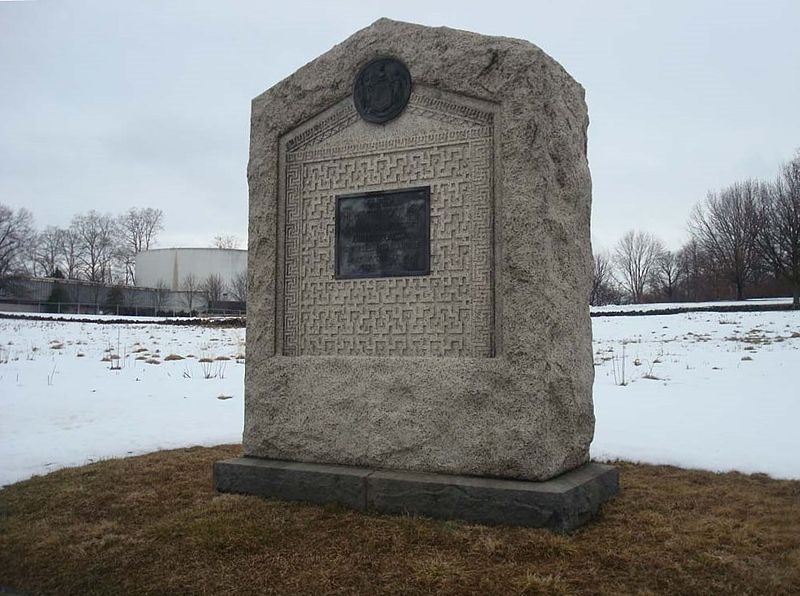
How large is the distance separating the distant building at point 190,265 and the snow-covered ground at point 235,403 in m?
34.7

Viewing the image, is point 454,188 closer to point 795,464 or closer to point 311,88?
point 311,88

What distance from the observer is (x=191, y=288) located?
157 feet

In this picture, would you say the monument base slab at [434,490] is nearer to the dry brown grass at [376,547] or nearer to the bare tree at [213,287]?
the dry brown grass at [376,547]

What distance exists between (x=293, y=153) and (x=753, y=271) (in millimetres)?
39188

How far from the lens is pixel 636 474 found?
→ 5.20 m

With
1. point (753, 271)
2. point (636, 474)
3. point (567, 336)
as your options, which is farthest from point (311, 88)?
point (753, 271)

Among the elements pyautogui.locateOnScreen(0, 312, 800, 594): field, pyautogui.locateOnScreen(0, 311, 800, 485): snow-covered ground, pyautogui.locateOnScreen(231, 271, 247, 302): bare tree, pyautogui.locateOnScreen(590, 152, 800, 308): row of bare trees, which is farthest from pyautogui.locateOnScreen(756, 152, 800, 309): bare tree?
pyautogui.locateOnScreen(231, 271, 247, 302): bare tree

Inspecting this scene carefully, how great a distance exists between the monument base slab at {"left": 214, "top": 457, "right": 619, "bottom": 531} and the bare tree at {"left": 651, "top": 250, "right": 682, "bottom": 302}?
5628cm

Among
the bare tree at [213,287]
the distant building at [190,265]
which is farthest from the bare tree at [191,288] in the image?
the bare tree at [213,287]

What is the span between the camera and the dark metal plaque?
4484 mm

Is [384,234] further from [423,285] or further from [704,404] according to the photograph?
[704,404]

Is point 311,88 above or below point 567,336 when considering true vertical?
above

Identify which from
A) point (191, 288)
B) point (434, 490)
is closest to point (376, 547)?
point (434, 490)

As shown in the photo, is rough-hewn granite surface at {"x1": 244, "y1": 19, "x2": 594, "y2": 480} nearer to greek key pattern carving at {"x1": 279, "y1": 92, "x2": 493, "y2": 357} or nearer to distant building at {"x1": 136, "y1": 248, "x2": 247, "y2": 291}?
greek key pattern carving at {"x1": 279, "y1": 92, "x2": 493, "y2": 357}
